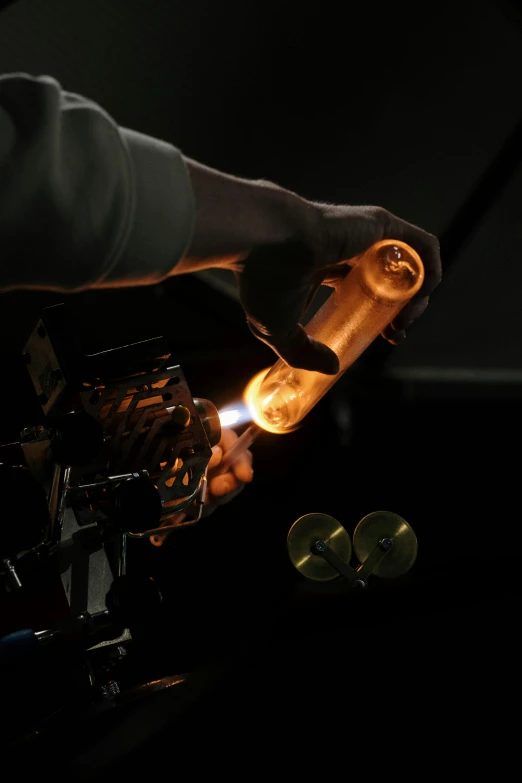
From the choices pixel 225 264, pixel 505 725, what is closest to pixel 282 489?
pixel 505 725

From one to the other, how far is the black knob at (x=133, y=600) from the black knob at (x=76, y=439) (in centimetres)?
18

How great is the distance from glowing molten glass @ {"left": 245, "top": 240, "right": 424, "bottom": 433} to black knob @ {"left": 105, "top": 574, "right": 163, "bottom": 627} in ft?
1.28

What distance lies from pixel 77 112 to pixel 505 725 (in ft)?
4.50

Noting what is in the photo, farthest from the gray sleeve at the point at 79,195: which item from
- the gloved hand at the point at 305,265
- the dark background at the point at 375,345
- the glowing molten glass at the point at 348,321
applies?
the dark background at the point at 375,345

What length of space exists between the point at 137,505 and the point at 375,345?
4.56 feet

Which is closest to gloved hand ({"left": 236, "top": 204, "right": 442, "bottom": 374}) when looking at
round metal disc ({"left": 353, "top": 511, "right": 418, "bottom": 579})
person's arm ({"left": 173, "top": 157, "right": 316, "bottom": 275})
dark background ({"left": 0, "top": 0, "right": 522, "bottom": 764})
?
person's arm ({"left": 173, "top": 157, "right": 316, "bottom": 275})

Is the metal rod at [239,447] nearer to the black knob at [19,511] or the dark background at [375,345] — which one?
the dark background at [375,345]

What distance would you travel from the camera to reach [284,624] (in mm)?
1393

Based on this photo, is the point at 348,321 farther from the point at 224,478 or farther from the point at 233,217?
the point at 224,478

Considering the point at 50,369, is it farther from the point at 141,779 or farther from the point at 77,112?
the point at 141,779

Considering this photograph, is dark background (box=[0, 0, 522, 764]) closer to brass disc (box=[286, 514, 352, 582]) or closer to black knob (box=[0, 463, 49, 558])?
brass disc (box=[286, 514, 352, 582])

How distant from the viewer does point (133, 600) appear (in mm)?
880

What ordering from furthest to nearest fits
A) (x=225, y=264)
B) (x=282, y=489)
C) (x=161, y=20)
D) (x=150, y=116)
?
1. (x=282, y=489)
2. (x=150, y=116)
3. (x=161, y=20)
4. (x=225, y=264)

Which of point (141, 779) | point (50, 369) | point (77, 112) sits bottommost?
point (141, 779)
